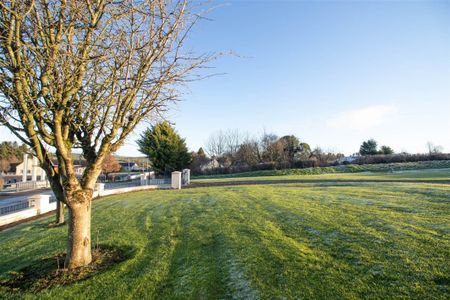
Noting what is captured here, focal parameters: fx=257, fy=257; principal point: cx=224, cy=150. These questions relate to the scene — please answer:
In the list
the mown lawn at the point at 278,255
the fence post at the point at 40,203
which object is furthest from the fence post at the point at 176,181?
the mown lawn at the point at 278,255

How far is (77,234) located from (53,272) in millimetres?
662

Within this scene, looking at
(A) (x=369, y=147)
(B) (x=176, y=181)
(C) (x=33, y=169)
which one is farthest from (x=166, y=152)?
(A) (x=369, y=147)

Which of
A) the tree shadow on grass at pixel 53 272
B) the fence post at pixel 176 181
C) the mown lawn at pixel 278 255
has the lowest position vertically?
the tree shadow on grass at pixel 53 272

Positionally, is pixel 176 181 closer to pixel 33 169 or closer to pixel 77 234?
pixel 77 234

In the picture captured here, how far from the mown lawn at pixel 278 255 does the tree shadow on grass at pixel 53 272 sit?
184 millimetres

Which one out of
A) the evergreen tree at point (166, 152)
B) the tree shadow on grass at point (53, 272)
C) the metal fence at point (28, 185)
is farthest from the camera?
the evergreen tree at point (166, 152)

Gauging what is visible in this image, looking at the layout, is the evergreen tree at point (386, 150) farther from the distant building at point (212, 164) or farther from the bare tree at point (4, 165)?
the bare tree at point (4, 165)

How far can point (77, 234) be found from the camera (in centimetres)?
427

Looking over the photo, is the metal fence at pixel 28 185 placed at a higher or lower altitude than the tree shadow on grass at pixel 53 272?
higher

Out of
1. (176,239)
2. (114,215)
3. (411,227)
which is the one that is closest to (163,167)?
(114,215)

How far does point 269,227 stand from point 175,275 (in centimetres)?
252

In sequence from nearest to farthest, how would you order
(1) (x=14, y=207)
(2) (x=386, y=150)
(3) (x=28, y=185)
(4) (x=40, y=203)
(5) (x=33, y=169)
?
(1) (x=14, y=207), (4) (x=40, y=203), (3) (x=28, y=185), (5) (x=33, y=169), (2) (x=386, y=150)

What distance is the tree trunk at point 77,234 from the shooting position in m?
4.23

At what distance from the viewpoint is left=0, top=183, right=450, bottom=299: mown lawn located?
9.91 feet
